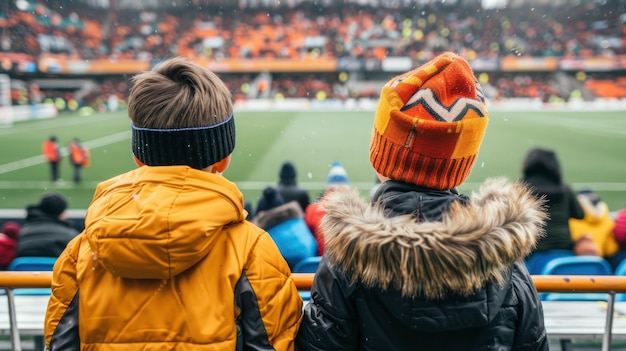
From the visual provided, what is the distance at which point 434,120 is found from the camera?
1165mm

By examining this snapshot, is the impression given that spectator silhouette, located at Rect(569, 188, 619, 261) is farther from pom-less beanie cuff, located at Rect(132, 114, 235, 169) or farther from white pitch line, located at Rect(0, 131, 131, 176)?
white pitch line, located at Rect(0, 131, 131, 176)

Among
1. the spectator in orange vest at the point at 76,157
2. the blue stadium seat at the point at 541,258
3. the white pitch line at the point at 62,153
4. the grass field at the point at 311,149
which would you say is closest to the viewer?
the blue stadium seat at the point at 541,258

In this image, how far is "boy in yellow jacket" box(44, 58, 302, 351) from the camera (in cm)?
107

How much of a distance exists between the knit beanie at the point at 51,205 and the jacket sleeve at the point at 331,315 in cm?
277

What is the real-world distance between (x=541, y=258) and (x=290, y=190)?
101 inches

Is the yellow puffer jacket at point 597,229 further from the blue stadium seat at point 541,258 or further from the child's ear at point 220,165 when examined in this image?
the child's ear at point 220,165

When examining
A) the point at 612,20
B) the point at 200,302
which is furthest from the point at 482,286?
the point at 612,20

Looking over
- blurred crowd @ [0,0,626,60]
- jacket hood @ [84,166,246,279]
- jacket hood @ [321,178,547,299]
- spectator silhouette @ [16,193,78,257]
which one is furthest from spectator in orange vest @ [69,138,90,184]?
blurred crowd @ [0,0,626,60]

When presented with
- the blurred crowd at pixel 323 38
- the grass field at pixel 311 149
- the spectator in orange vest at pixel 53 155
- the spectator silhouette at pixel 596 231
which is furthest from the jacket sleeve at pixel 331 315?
the blurred crowd at pixel 323 38

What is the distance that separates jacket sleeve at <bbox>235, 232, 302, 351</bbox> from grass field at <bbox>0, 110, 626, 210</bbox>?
25.5 feet

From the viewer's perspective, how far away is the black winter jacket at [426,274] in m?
1.07

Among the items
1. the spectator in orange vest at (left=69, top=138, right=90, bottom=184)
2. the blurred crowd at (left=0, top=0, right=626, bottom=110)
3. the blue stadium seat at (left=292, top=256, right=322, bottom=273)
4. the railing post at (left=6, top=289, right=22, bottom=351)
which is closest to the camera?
the railing post at (left=6, top=289, right=22, bottom=351)

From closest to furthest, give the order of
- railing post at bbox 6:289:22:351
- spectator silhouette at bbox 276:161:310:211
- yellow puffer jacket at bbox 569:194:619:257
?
railing post at bbox 6:289:22:351 < yellow puffer jacket at bbox 569:194:619:257 < spectator silhouette at bbox 276:161:310:211

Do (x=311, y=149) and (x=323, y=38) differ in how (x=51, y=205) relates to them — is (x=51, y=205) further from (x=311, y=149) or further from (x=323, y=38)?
(x=323, y=38)
